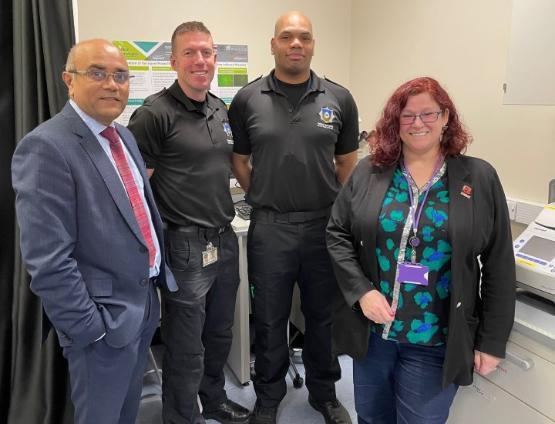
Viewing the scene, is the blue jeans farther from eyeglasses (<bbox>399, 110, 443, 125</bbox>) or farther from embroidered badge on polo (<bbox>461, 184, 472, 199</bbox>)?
eyeglasses (<bbox>399, 110, 443, 125</bbox>)

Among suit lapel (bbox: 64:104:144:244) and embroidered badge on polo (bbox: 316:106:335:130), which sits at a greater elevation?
embroidered badge on polo (bbox: 316:106:335:130)

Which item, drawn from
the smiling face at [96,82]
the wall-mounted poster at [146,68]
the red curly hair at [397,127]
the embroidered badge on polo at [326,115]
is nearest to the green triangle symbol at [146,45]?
the wall-mounted poster at [146,68]

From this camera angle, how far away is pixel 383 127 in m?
1.44

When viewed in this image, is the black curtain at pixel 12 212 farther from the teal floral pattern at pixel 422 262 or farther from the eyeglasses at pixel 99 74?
the teal floral pattern at pixel 422 262

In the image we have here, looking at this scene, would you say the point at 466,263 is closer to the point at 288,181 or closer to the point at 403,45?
the point at 288,181

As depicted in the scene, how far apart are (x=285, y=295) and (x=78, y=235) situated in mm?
953

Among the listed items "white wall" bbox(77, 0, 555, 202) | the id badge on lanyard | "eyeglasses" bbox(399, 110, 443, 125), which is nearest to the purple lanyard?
the id badge on lanyard

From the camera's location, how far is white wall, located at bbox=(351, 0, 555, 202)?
2111 millimetres

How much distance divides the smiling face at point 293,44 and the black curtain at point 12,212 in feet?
2.59

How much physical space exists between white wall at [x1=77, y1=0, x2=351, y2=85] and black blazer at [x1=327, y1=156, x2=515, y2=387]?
1768mm

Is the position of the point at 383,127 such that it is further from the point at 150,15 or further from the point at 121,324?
the point at 150,15

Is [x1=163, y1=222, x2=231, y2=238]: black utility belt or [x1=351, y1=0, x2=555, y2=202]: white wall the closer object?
[x1=163, y1=222, x2=231, y2=238]: black utility belt

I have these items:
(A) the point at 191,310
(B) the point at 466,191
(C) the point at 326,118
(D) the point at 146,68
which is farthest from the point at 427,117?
(D) the point at 146,68

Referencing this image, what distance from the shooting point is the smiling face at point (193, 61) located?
1729 mm
